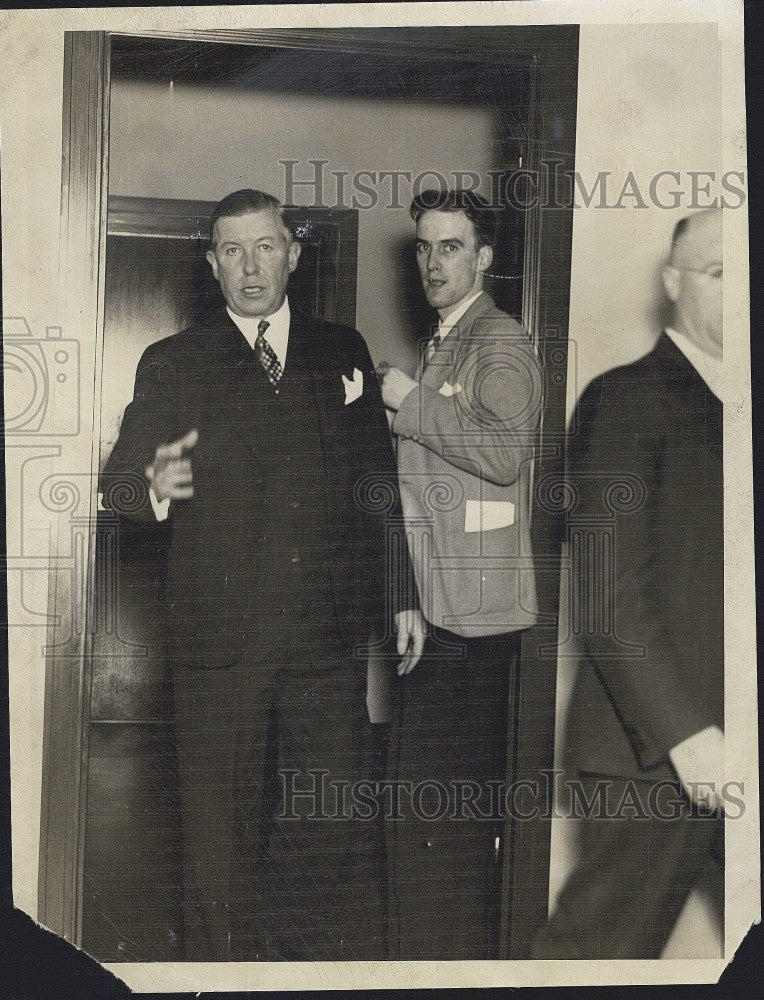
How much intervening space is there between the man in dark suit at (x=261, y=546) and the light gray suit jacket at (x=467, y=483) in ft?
0.24

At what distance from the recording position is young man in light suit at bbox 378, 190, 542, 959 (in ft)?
6.89

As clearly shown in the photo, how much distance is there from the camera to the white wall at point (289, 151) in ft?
6.85

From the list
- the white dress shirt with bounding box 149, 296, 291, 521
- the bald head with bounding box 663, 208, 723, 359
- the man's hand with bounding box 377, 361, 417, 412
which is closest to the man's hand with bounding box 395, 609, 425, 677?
the man's hand with bounding box 377, 361, 417, 412

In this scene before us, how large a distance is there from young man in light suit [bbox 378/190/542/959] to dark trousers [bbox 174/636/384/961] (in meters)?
0.12

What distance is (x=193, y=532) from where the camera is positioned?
2.10 m

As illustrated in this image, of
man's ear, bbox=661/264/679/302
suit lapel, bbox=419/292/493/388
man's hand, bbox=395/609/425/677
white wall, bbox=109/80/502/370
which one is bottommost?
man's hand, bbox=395/609/425/677

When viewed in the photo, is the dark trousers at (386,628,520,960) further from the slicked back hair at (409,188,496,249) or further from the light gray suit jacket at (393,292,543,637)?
the slicked back hair at (409,188,496,249)

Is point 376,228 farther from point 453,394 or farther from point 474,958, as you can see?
point 474,958

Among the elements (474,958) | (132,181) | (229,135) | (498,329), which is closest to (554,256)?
(498,329)

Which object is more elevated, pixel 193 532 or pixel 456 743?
pixel 193 532

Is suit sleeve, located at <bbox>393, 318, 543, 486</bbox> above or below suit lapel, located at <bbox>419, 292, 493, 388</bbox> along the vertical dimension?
below

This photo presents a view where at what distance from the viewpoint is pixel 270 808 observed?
6.92 feet

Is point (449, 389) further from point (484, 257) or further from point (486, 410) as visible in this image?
point (484, 257)

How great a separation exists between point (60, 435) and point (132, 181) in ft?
1.92
